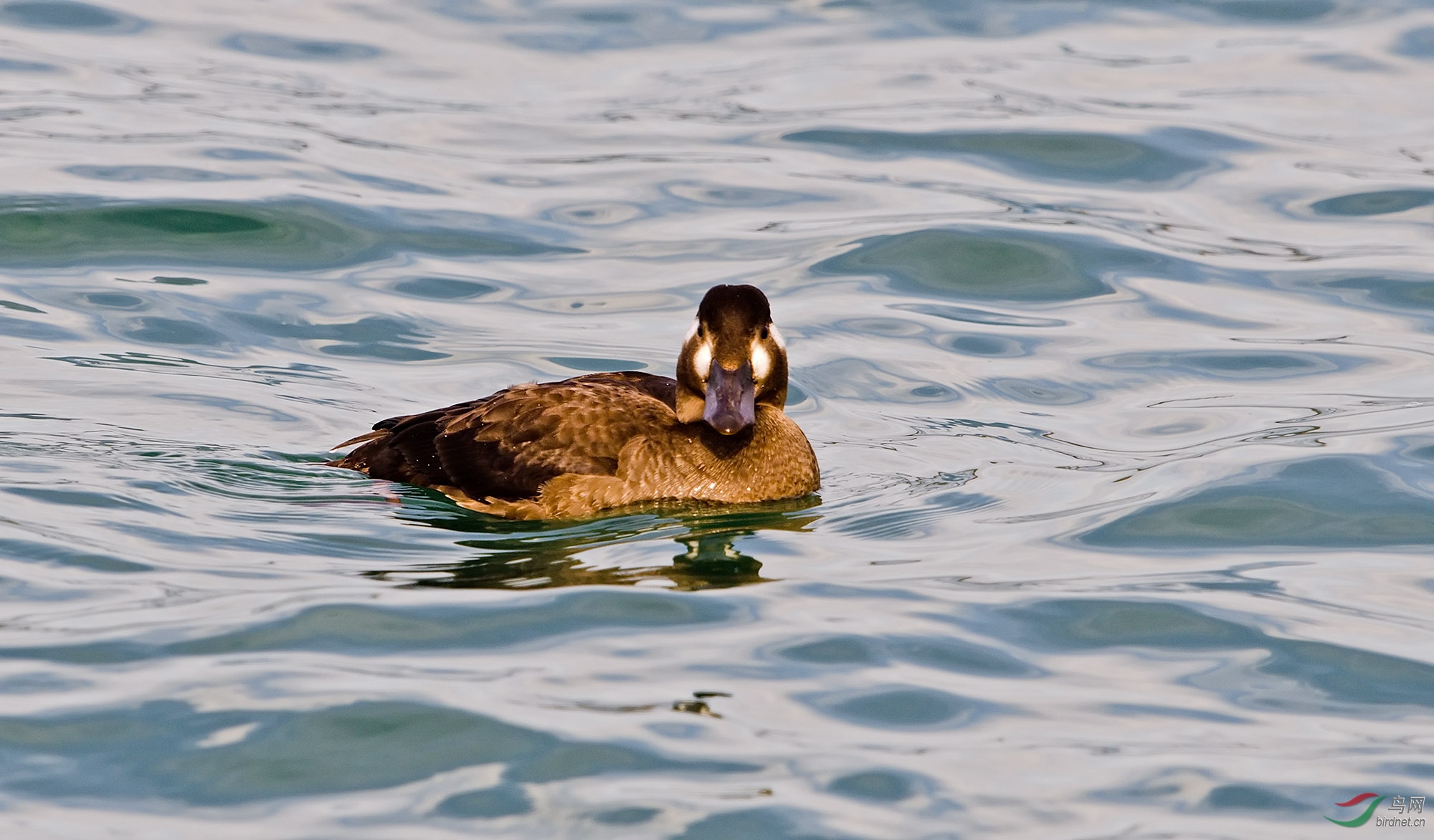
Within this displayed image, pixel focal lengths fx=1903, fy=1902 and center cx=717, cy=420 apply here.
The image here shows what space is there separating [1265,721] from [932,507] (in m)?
2.71

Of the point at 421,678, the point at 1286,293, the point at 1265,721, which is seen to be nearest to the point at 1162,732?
the point at 1265,721

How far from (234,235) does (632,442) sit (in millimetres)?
6052

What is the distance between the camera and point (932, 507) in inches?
366

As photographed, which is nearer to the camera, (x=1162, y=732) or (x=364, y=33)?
(x=1162, y=732)

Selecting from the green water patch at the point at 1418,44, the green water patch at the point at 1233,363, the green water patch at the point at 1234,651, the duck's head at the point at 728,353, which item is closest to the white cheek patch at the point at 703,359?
the duck's head at the point at 728,353

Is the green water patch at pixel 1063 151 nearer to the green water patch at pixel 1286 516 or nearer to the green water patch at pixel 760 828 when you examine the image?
the green water patch at pixel 1286 516

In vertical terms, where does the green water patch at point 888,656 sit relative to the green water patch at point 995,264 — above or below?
below

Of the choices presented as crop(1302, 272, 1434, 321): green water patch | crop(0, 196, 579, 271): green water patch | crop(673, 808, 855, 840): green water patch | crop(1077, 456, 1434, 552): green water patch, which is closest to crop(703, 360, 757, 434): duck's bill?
crop(1077, 456, 1434, 552): green water patch

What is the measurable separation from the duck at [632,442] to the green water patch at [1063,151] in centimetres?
720

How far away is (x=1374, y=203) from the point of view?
49.6 feet

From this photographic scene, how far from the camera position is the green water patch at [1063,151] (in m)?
15.8

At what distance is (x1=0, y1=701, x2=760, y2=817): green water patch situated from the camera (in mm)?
6016

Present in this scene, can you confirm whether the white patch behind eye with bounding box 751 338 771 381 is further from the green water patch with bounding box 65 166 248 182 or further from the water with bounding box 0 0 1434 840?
the green water patch with bounding box 65 166 248 182

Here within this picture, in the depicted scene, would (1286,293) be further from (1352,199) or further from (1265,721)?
(1265,721)
